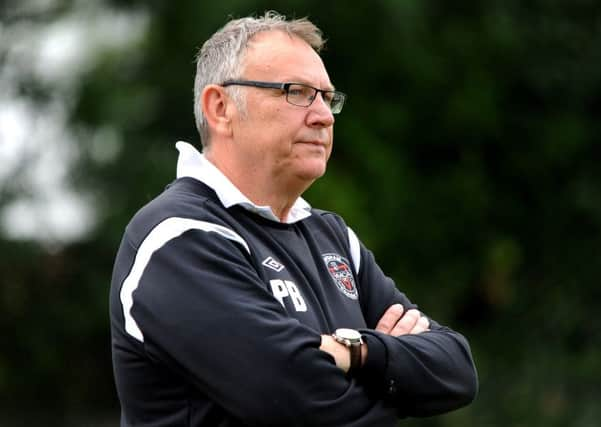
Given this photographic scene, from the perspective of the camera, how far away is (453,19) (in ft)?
35.7

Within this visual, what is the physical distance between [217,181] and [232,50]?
39cm

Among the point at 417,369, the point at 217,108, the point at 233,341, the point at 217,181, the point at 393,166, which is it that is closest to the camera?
the point at 233,341

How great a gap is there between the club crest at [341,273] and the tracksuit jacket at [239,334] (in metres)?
0.03

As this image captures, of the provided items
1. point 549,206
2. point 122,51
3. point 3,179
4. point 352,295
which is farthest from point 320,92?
point 122,51

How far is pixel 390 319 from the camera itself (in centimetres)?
322

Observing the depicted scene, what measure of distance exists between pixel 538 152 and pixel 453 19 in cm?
156

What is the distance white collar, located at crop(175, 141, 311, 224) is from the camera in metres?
2.98

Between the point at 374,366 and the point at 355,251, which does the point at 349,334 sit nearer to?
the point at 374,366

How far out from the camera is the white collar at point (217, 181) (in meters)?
2.98

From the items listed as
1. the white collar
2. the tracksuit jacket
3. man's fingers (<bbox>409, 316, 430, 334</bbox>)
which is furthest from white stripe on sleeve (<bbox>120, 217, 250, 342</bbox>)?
man's fingers (<bbox>409, 316, 430, 334</bbox>)

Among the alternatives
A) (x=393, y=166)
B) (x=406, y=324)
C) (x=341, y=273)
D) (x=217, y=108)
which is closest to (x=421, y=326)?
(x=406, y=324)

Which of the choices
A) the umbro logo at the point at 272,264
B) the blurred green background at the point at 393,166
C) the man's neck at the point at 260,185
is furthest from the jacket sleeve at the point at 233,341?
the blurred green background at the point at 393,166

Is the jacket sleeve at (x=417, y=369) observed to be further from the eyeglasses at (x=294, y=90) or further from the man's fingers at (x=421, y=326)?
the eyeglasses at (x=294, y=90)

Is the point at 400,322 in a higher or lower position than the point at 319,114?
lower
